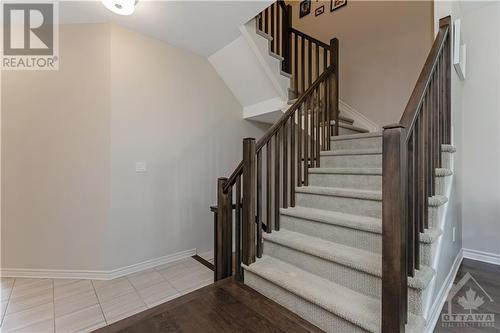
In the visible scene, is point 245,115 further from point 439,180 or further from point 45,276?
point 45,276

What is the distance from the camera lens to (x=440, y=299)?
168 centimetres

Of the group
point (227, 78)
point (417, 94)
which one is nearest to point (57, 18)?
point (227, 78)

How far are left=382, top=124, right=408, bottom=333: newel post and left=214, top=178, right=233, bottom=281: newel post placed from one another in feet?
4.22

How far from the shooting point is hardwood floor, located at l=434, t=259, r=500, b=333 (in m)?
1.50

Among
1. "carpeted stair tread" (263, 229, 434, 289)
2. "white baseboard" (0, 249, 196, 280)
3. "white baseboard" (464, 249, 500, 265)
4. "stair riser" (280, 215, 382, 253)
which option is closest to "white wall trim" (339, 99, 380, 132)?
"white baseboard" (464, 249, 500, 265)

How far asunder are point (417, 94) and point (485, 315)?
1.51 meters

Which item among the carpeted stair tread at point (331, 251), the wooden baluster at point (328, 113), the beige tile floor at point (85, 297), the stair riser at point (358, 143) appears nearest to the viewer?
the carpeted stair tread at point (331, 251)

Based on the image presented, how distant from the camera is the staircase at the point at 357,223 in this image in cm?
122

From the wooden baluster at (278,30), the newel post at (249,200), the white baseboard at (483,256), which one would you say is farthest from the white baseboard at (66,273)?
the white baseboard at (483,256)

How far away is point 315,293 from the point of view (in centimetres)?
152

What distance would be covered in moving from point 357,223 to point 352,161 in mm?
946

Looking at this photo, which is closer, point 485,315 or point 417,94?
point 417,94

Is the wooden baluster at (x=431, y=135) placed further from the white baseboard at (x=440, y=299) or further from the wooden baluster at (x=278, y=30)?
the wooden baluster at (x=278, y=30)

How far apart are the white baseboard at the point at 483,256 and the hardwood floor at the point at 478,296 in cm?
10
